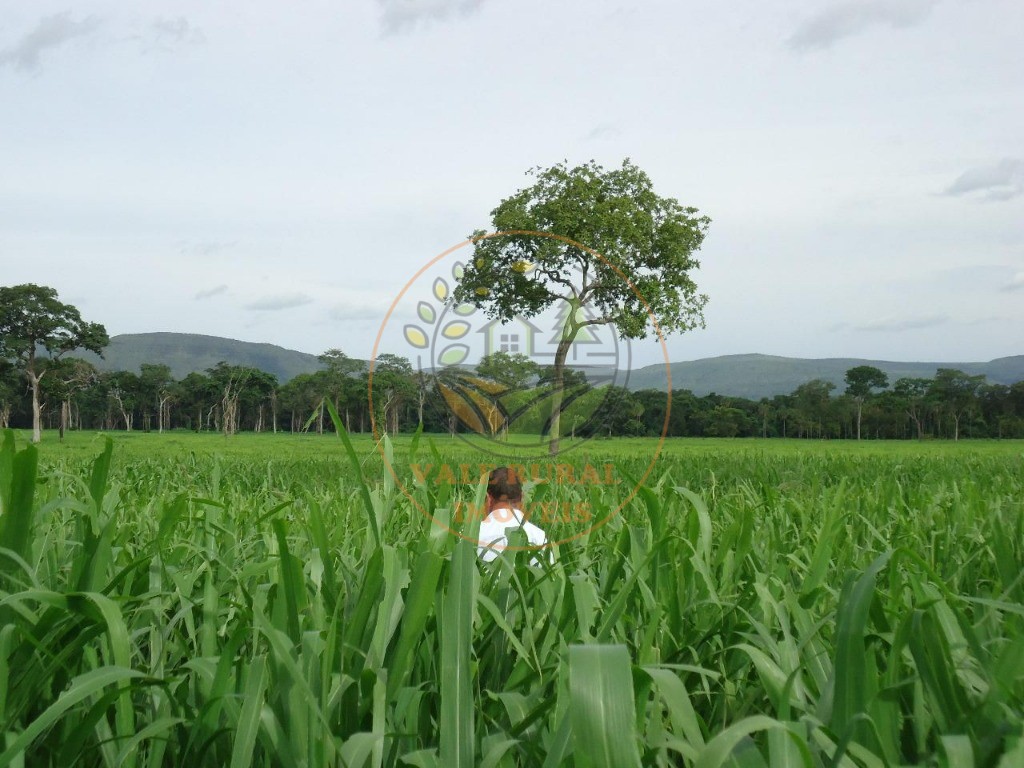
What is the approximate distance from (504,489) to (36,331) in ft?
208

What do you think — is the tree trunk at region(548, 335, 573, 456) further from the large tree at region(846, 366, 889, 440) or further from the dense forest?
the large tree at region(846, 366, 889, 440)

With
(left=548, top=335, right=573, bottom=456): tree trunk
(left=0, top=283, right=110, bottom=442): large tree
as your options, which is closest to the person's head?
(left=548, top=335, right=573, bottom=456): tree trunk

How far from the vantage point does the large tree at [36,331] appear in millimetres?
54844

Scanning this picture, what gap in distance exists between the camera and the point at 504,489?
11.0 ft

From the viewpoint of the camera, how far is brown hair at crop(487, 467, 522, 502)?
131 inches

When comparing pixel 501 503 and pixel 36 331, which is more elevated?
pixel 36 331

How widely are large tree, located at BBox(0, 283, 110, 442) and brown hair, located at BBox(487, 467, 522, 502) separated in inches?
2351

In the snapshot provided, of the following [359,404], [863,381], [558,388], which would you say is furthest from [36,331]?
[863,381]

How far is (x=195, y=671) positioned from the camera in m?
1.28

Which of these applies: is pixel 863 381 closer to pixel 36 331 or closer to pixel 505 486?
pixel 36 331

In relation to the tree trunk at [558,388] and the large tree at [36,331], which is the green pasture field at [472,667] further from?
the large tree at [36,331]

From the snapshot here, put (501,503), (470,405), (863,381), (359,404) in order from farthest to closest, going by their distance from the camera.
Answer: (863,381) → (359,404) → (470,405) → (501,503)

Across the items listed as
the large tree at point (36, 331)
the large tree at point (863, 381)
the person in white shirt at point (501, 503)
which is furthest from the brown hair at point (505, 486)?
the large tree at point (863, 381)

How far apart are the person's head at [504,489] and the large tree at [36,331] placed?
59703mm
